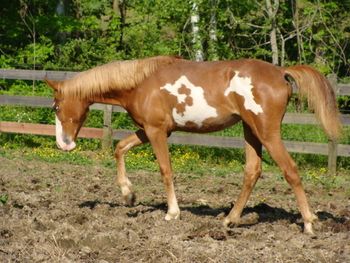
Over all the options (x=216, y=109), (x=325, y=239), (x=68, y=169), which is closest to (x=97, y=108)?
(x=68, y=169)

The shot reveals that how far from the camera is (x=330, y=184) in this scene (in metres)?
10.2

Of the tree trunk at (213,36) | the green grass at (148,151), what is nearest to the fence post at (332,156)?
the green grass at (148,151)

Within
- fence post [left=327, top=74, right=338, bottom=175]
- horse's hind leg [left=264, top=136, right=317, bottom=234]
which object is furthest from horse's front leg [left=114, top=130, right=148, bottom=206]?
fence post [left=327, top=74, right=338, bottom=175]

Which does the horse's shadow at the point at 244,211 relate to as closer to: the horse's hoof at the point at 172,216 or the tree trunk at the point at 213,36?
the horse's hoof at the point at 172,216

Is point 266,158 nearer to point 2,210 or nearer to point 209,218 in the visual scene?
point 209,218

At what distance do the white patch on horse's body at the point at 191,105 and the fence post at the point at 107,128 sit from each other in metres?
5.94

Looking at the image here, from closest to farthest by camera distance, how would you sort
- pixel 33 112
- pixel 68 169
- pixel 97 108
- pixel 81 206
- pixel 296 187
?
1. pixel 296 187
2. pixel 81 206
3. pixel 68 169
4. pixel 97 108
5. pixel 33 112

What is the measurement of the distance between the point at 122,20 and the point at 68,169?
11.1m

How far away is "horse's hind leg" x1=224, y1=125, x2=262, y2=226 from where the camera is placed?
6910 millimetres

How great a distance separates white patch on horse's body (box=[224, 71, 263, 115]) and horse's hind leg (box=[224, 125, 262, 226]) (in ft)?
1.36

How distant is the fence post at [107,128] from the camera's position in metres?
12.8

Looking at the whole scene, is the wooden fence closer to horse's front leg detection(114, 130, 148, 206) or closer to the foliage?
the foliage

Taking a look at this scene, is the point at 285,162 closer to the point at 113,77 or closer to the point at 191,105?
the point at 191,105

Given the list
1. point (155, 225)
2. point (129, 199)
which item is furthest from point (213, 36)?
point (155, 225)
